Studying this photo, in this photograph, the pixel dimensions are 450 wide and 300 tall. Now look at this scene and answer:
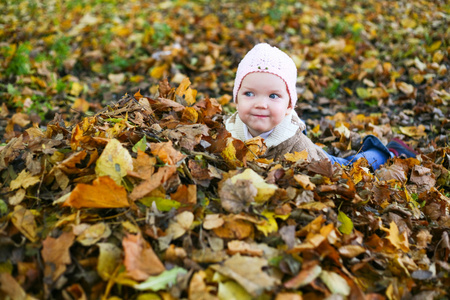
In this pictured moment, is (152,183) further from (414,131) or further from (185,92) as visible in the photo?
(414,131)

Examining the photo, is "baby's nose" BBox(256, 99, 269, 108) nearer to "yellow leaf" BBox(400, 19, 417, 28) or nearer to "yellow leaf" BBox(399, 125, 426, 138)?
"yellow leaf" BBox(399, 125, 426, 138)

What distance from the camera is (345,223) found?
175 centimetres

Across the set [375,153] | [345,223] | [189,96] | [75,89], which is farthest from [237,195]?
[75,89]

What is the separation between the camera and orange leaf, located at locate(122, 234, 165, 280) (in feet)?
4.47

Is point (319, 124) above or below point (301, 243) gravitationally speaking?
below

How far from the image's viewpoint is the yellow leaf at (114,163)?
5.46 feet

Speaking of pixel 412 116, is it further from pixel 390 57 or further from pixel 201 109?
pixel 201 109

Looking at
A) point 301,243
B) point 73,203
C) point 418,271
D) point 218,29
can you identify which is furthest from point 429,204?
point 218,29

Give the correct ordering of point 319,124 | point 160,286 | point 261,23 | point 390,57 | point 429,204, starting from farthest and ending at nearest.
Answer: point 261,23 < point 390,57 < point 319,124 < point 429,204 < point 160,286

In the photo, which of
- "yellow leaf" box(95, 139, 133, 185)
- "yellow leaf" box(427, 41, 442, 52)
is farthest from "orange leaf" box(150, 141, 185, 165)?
"yellow leaf" box(427, 41, 442, 52)

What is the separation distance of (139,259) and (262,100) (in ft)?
4.65

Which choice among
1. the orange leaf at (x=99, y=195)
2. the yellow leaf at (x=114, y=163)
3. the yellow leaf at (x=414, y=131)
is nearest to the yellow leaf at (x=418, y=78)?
the yellow leaf at (x=414, y=131)

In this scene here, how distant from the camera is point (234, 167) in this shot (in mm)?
1956

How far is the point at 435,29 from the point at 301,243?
522 cm
